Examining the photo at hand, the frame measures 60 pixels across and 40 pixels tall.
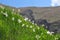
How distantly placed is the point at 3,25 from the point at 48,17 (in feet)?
264

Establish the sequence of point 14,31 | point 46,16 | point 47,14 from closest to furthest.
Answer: point 14,31, point 46,16, point 47,14

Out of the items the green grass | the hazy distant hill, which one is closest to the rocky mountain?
the hazy distant hill

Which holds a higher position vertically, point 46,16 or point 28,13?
point 28,13

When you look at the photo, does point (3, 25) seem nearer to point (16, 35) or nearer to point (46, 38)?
point (16, 35)

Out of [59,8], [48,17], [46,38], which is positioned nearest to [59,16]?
[48,17]

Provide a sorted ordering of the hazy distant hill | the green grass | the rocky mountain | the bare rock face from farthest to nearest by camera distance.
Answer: the bare rock face
the hazy distant hill
the rocky mountain
the green grass

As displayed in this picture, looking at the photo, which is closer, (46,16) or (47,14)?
(46,16)

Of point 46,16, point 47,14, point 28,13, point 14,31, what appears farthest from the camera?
point 28,13

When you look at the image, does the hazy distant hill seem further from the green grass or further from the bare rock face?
the green grass

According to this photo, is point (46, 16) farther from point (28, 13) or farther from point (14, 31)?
point (14, 31)

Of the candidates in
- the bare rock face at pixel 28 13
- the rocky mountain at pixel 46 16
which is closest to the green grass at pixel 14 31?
the rocky mountain at pixel 46 16

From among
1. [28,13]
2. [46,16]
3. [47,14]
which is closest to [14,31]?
[46,16]

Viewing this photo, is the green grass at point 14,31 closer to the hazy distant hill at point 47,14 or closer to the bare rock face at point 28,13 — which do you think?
the hazy distant hill at point 47,14

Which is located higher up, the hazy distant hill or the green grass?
the green grass
